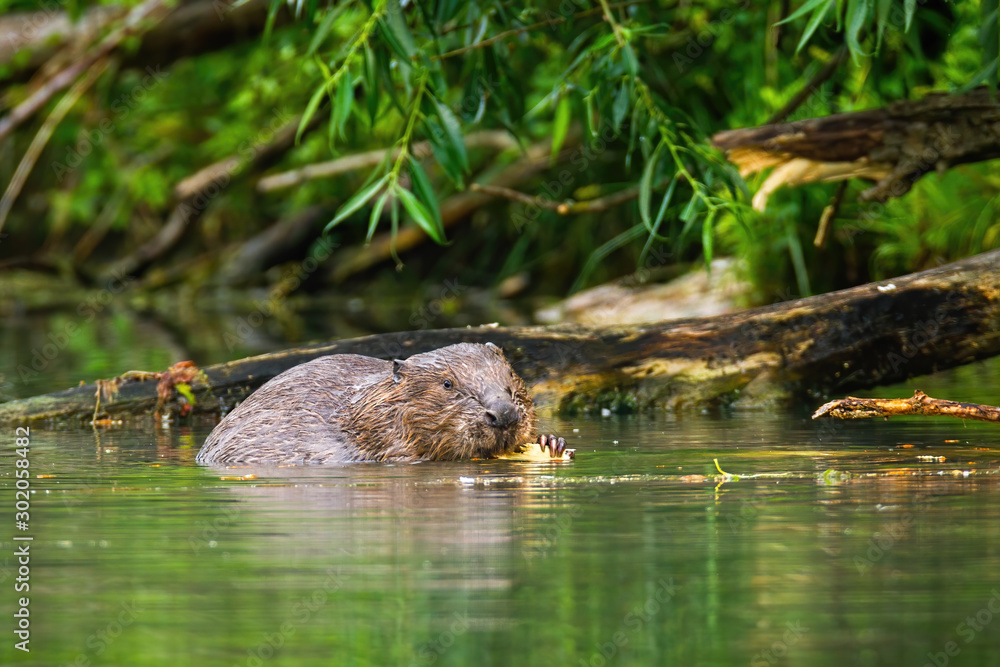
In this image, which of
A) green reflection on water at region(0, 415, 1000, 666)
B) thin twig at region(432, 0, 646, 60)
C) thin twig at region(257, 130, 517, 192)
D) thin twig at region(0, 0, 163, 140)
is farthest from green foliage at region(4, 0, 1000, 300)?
green reflection on water at region(0, 415, 1000, 666)

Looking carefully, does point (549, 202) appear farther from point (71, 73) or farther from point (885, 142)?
point (71, 73)

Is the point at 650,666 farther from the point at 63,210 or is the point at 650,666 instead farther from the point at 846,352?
the point at 63,210

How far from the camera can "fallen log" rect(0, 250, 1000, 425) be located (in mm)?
7395

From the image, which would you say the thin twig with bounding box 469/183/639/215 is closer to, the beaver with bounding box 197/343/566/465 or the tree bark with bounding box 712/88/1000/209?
the tree bark with bounding box 712/88/1000/209

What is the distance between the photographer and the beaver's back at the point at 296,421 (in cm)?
621

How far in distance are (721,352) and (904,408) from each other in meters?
2.25

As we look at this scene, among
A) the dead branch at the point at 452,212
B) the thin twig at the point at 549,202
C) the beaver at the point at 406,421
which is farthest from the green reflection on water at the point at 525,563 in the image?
the dead branch at the point at 452,212

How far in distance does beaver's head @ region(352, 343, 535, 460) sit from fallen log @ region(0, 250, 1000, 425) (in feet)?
4.88

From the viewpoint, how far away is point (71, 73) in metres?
12.1

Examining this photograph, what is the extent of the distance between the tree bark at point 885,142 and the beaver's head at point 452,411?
98.5 inches

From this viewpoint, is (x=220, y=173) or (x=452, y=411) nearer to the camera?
(x=452, y=411)

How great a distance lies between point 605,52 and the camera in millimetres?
7918

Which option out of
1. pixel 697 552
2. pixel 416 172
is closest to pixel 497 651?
pixel 697 552

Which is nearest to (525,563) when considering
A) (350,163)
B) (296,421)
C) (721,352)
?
(296,421)
